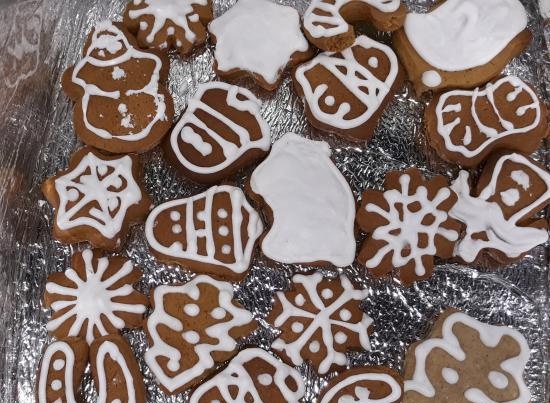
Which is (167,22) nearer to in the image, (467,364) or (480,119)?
(480,119)

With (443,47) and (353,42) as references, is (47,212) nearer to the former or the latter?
(353,42)

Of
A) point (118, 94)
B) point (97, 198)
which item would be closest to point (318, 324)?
point (97, 198)

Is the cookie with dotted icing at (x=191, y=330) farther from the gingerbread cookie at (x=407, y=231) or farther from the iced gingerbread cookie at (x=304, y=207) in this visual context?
the gingerbread cookie at (x=407, y=231)

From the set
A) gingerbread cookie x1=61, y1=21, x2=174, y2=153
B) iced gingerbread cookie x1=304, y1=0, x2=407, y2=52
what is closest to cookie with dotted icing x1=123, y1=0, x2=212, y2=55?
gingerbread cookie x1=61, y1=21, x2=174, y2=153

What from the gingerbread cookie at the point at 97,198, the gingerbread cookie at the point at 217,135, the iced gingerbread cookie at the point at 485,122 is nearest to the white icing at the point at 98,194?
the gingerbread cookie at the point at 97,198

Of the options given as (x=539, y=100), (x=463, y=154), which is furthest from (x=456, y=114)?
(x=539, y=100)
